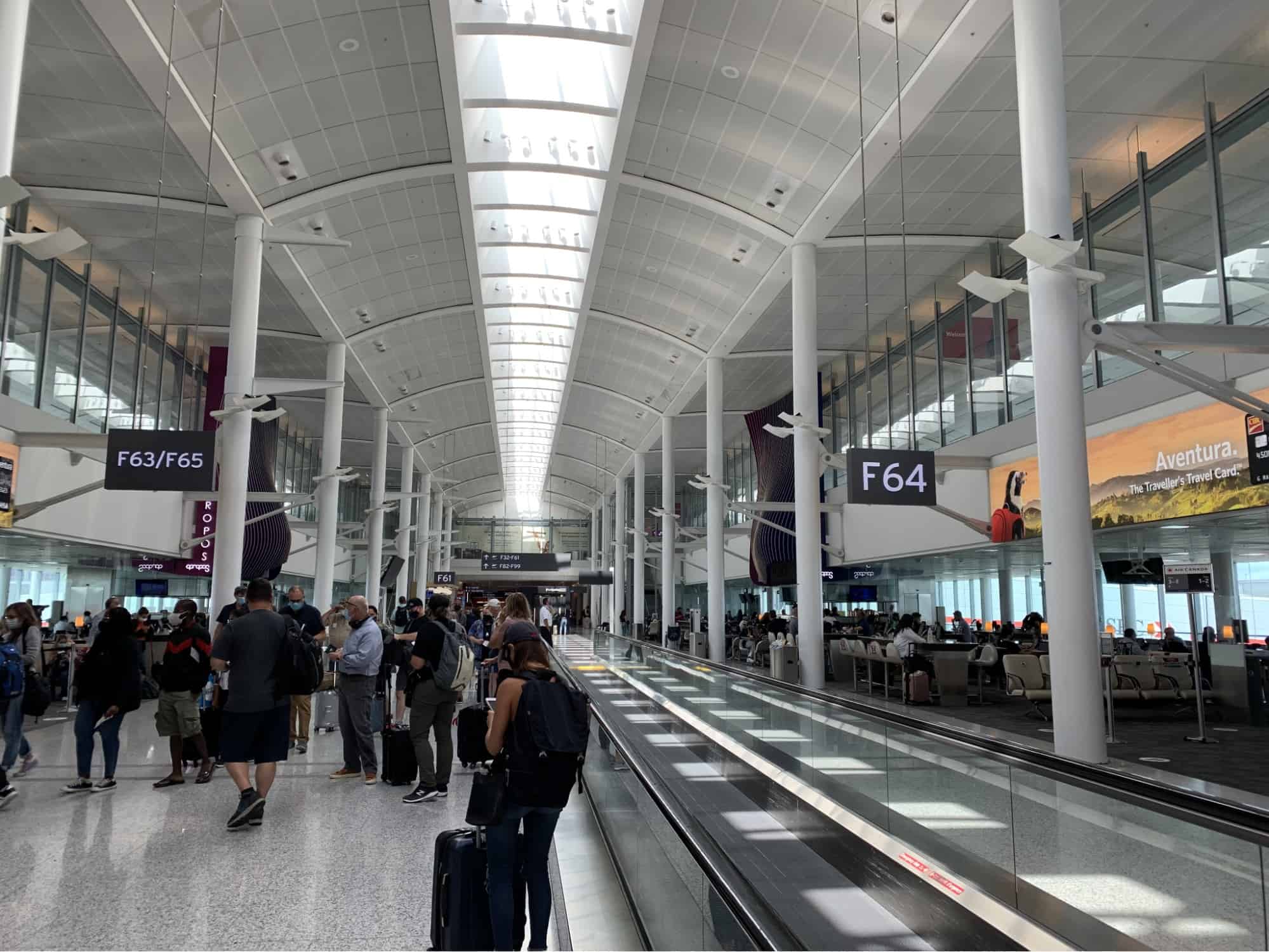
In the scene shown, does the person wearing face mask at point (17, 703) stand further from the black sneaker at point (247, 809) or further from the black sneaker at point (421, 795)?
the black sneaker at point (421, 795)

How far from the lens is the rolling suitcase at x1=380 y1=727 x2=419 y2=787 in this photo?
25.3 ft

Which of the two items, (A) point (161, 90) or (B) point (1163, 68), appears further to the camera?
(B) point (1163, 68)

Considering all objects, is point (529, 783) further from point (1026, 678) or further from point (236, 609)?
point (1026, 678)

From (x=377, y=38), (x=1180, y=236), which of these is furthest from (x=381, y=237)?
(x=1180, y=236)

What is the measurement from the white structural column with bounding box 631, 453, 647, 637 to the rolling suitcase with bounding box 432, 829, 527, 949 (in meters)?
30.5

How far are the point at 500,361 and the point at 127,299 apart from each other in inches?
459

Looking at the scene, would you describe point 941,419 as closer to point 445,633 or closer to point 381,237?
point 381,237

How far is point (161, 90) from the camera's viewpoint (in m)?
11.4

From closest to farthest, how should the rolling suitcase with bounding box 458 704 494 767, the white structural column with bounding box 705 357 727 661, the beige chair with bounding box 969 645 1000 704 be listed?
the rolling suitcase with bounding box 458 704 494 767, the beige chair with bounding box 969 645 1000 704, the white structural column with bounding box 705 357 727 661

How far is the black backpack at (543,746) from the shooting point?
376 centimetres

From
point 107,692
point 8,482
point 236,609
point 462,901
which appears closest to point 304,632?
point 236,609

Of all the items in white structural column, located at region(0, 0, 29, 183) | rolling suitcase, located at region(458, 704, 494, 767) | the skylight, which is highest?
the skylight

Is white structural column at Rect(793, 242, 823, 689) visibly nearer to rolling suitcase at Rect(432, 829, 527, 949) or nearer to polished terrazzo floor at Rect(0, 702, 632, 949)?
polished terrazzo floor at Rect(0, 702, 632, 949)

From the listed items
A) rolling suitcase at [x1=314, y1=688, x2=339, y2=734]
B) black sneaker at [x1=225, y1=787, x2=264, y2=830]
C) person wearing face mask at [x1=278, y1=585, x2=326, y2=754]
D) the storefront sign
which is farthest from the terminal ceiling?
black sneaker at [x1=225, y1=787, x2=264, y2=830]
